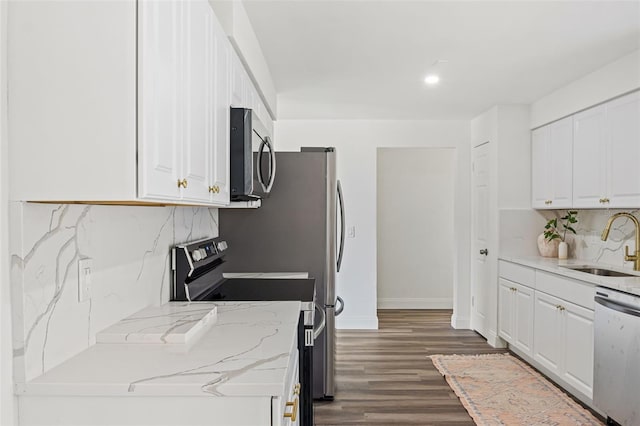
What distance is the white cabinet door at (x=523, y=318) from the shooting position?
407 cm

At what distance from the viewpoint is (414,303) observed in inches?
265

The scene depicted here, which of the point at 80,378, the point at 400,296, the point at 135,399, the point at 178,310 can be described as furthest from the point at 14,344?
the point at 400,296

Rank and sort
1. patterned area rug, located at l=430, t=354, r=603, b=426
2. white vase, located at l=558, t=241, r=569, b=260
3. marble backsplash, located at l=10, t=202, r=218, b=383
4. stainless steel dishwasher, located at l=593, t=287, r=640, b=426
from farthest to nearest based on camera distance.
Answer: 1. white vase, located at l=558, t=241, r=569, b=260
2. patterned area rug, located at l=430, t=354, r=603, b=426
3. stainless steel dishwasher, located at l=593, t=287, r=640, b=426
4. marble backsplash, located at l=10, t=202, r=218, b=383

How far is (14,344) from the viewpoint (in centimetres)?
117

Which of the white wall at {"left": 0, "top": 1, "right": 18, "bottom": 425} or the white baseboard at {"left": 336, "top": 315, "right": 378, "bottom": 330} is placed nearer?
the white wall at {"left": 0, "top": 1, "right": 18, "bottom": 425}

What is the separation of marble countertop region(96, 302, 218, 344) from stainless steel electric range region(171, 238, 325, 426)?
308 millimetres

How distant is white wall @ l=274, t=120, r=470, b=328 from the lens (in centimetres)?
563

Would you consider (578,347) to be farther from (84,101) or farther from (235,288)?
(84,101)

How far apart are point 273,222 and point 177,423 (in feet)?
7.21

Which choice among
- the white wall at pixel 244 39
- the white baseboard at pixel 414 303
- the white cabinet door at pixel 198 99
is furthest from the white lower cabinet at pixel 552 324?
the white cabinet door at pixel 198 99

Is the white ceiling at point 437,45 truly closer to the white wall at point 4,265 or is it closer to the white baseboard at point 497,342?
the white wall at point 4,265

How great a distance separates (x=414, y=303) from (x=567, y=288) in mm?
3349

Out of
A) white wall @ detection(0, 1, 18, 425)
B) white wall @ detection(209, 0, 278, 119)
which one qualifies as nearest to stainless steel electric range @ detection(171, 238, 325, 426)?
white wall @ detection(209, 0, 278, 119)

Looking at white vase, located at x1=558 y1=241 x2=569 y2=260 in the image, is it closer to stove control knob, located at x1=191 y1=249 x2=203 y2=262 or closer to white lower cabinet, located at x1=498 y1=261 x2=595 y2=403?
white lower cabinet, located at x1=498 y1=261 x2=595 y2=403
